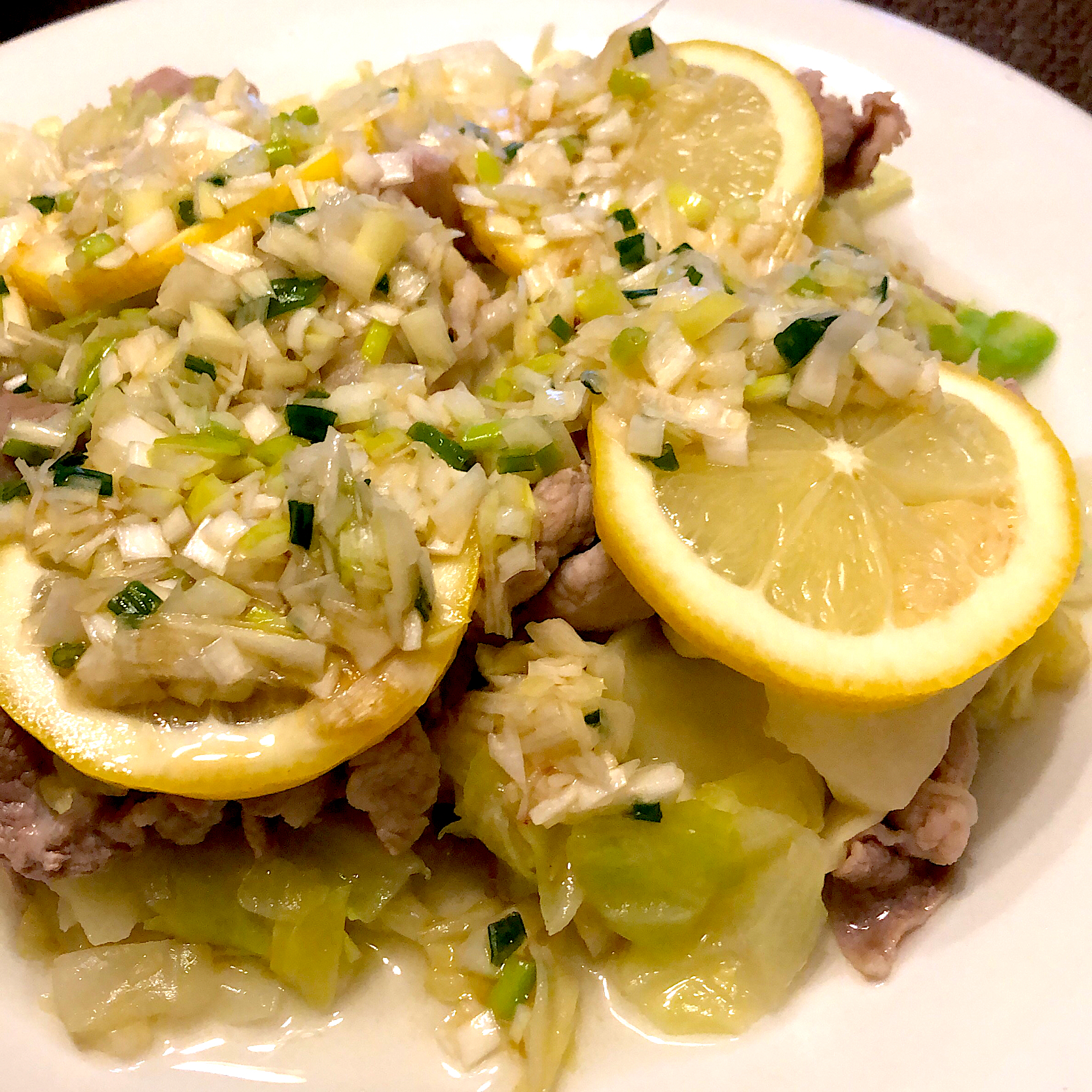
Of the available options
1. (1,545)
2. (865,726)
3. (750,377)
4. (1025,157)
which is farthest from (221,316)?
(1025,157)

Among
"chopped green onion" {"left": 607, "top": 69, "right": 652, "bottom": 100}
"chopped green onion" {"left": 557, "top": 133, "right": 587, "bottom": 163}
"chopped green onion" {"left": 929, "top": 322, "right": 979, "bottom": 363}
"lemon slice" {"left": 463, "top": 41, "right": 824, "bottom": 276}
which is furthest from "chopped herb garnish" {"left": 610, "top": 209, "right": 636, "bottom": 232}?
"chopped green onion" {"left": 929, "top": 322, "right": 979, "bottom": 363}

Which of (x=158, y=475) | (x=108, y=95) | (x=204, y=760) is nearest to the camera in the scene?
(x=204, y=760)

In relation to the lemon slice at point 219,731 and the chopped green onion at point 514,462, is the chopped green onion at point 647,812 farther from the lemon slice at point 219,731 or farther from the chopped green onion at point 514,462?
the chopped green onion at point 514,462

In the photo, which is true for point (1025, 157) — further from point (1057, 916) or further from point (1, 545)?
point (1, 545)

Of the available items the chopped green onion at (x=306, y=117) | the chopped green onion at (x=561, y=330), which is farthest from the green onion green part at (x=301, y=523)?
the chopped green onion at (x=306, y=117)

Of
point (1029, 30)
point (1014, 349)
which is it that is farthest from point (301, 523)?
point (1029, 30)

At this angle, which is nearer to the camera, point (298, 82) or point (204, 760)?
point (204, 760)
